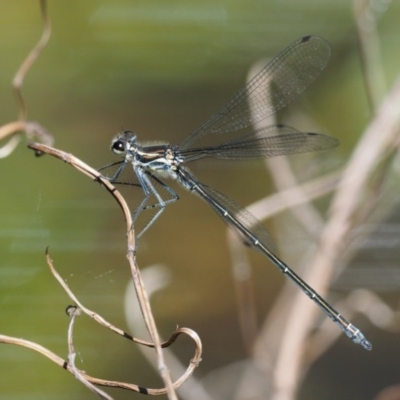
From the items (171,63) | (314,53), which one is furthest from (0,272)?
(314,53)

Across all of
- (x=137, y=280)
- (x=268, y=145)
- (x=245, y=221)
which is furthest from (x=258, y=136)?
(x=137, y=280)

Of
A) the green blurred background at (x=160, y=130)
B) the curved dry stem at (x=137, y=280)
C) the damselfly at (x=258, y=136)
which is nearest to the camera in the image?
Result: the curved dry stem at (x=137, y=280)

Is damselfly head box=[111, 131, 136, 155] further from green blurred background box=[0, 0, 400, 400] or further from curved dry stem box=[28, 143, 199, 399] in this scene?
green blurred background box=[0, 0, 400, 400]

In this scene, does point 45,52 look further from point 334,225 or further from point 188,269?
point 334,225

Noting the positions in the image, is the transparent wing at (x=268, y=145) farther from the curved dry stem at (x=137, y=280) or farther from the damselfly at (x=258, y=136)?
the curved dry stem at (x=137, y=280)

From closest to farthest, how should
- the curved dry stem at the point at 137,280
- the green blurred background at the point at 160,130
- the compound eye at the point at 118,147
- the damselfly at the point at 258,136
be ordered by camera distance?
1. the curved dry stem at the point at 137,280
2. the compound eye at the point at 118,147
3. the damselfly at the point at 258,136
4. the green blurred background at the point at 160,130

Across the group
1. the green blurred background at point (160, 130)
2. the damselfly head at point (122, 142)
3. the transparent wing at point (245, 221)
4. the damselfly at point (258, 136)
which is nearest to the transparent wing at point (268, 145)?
the damselfly at point (258, 136)

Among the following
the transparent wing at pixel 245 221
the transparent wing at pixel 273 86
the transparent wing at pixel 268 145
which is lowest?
the transparent wing at pixel 245 221
